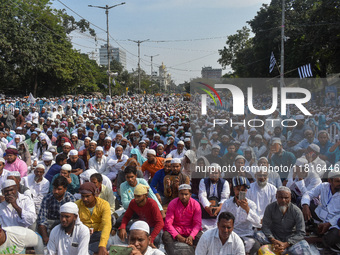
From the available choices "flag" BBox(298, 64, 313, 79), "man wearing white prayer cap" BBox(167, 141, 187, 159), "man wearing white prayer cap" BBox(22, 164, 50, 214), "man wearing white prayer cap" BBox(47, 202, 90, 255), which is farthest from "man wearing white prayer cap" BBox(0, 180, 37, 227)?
"flag" BBox(298, 64, 313, 79)

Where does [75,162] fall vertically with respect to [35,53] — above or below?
below

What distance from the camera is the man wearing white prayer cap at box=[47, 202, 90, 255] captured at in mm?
3217

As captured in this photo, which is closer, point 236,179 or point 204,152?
point 236,179

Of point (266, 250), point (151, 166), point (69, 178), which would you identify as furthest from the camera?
point (151, 166)

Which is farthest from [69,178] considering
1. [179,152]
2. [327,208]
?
[327,208]

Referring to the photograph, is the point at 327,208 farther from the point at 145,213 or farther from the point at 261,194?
the point at 145,213

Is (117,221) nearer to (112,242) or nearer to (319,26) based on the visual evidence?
(112,242)

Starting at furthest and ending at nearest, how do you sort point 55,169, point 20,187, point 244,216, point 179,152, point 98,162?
point 179,152 → point 98,162 → point 55,169 → point 20,187 → point 244,216

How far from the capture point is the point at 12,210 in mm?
3840

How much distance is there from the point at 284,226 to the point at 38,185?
359 cm

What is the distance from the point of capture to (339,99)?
19.4m

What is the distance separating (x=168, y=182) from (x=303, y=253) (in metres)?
2.11

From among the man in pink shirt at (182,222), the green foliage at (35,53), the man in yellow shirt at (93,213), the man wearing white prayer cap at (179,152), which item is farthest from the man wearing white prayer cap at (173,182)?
the green foliage at (35,53)

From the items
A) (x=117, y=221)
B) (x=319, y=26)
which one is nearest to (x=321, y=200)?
(x=117, y=221)
